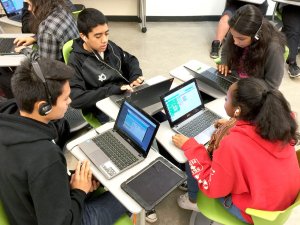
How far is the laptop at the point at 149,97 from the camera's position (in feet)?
5.44

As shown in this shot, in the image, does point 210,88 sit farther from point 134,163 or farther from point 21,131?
point 21,131

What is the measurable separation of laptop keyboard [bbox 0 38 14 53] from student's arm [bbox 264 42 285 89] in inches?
76.6

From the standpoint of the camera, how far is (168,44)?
3.99 meters

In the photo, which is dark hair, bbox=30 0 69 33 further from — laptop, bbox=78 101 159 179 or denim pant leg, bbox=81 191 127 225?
denim pant leg, bbox=81 191 127 225

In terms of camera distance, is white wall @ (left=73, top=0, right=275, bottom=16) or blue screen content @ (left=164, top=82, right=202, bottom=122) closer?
blue screen content @ (left=164, top=82, right=202, bottom=122)

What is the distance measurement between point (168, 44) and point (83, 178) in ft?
9.76

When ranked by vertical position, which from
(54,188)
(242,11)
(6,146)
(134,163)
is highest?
(242,11)

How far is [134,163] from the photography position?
143cm

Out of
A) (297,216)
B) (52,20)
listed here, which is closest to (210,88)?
(297,216)

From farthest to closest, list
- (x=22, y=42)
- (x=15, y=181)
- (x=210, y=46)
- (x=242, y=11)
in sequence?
1. (x=210, y=46)
2. (x=22, y=42)
3. (x=242, y=11)
4. (x=15, y=181)

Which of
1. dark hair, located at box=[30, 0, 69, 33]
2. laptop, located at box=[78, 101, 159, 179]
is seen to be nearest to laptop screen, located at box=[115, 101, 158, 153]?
laptop, located at box=[78, 101, 159, 179]

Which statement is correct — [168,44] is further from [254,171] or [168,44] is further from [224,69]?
[254,171]

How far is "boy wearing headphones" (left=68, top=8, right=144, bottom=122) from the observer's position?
1.91 meters

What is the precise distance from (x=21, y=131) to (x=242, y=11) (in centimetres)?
152
